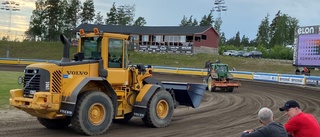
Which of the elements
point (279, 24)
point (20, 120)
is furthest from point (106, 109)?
point (279, 24)

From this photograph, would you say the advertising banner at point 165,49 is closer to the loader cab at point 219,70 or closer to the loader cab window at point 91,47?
the loader cab at point 219,70

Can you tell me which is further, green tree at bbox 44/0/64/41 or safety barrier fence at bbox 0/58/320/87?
green tree at bbox 44/0/64/41

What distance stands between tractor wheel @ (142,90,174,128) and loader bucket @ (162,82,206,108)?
2.93 feet

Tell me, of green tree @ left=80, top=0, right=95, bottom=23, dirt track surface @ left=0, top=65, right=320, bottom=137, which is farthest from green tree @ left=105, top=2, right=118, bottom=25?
dirt track surface @ left=0, top=65, right=320, bottom=137

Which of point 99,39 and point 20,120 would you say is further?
point 20,120

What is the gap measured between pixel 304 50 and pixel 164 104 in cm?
3196

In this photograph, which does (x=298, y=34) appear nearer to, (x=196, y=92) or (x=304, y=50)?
(x=304, y=50)

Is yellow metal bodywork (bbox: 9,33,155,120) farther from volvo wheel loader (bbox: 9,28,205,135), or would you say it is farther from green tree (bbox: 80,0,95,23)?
green tree (bbox: 80,0,95,23)

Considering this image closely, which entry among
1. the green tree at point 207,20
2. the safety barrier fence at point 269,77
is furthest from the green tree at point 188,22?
the safety barrier fence at point 269,77

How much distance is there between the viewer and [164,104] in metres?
12.4

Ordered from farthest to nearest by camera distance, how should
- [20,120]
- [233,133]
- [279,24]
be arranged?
[279,24]
[20,120]
[233,133]

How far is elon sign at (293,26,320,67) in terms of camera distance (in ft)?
131

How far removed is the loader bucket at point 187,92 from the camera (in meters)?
13.2

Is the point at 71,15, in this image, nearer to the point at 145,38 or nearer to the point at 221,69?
the point at 145,38
